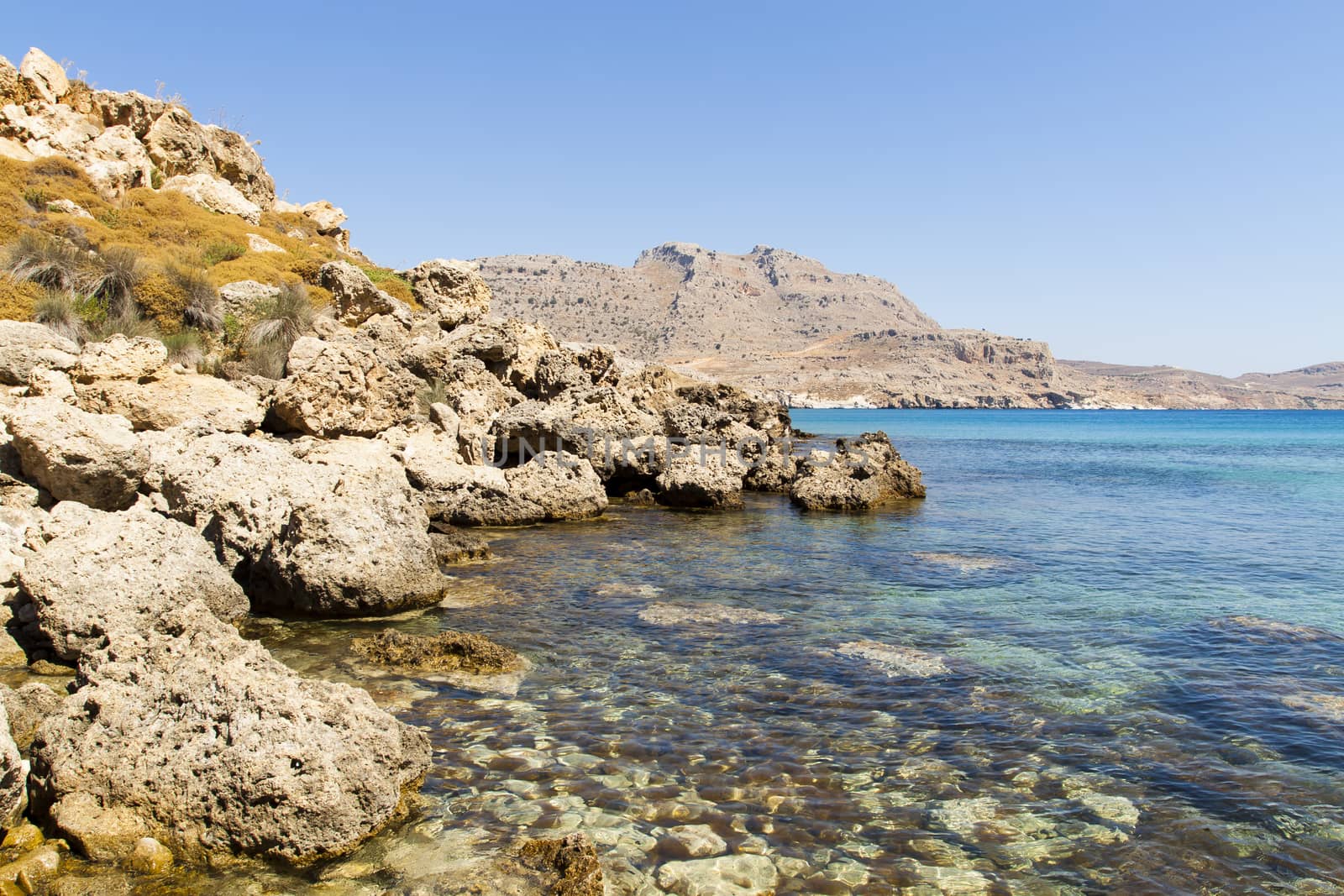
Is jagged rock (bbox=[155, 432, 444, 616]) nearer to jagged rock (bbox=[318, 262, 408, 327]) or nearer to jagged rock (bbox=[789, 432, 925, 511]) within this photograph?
jagged rock (bbox=[789, 432, 925, 511])

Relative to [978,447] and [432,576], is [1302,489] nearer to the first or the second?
[978,447]

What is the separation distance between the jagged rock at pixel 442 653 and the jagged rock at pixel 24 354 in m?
7.62

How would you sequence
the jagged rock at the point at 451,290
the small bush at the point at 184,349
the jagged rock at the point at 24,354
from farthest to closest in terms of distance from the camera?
the jagged rock at the point at 451,290, the small bush at the point at 184,349, the jagged rock at the point at 24,354

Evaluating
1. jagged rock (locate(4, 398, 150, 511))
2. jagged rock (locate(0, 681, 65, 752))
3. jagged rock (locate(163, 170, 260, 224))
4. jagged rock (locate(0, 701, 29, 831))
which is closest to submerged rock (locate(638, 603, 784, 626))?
jagged rock (locate(0, 681, 65, 752))

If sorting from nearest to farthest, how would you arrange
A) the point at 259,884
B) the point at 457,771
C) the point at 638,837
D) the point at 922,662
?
the point at 259,884
the point at 638,837
the point at 457,771
the point at 922,662

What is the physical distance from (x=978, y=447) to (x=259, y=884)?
1699 inches

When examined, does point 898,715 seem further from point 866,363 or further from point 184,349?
point 866,363

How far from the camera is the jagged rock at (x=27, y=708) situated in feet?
15.8

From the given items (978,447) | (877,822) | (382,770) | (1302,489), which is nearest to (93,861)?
(382,770)

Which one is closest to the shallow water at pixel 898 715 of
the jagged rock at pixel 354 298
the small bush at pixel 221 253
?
the jagged rock at pixel 354 298

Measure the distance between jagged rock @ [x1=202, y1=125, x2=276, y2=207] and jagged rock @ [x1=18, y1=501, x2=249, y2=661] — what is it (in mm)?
29587

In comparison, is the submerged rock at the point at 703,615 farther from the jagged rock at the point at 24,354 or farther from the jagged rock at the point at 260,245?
the jagged rock at the point at 260,245

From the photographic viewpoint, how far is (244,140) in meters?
34.1

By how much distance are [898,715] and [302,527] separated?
5.75 metres
